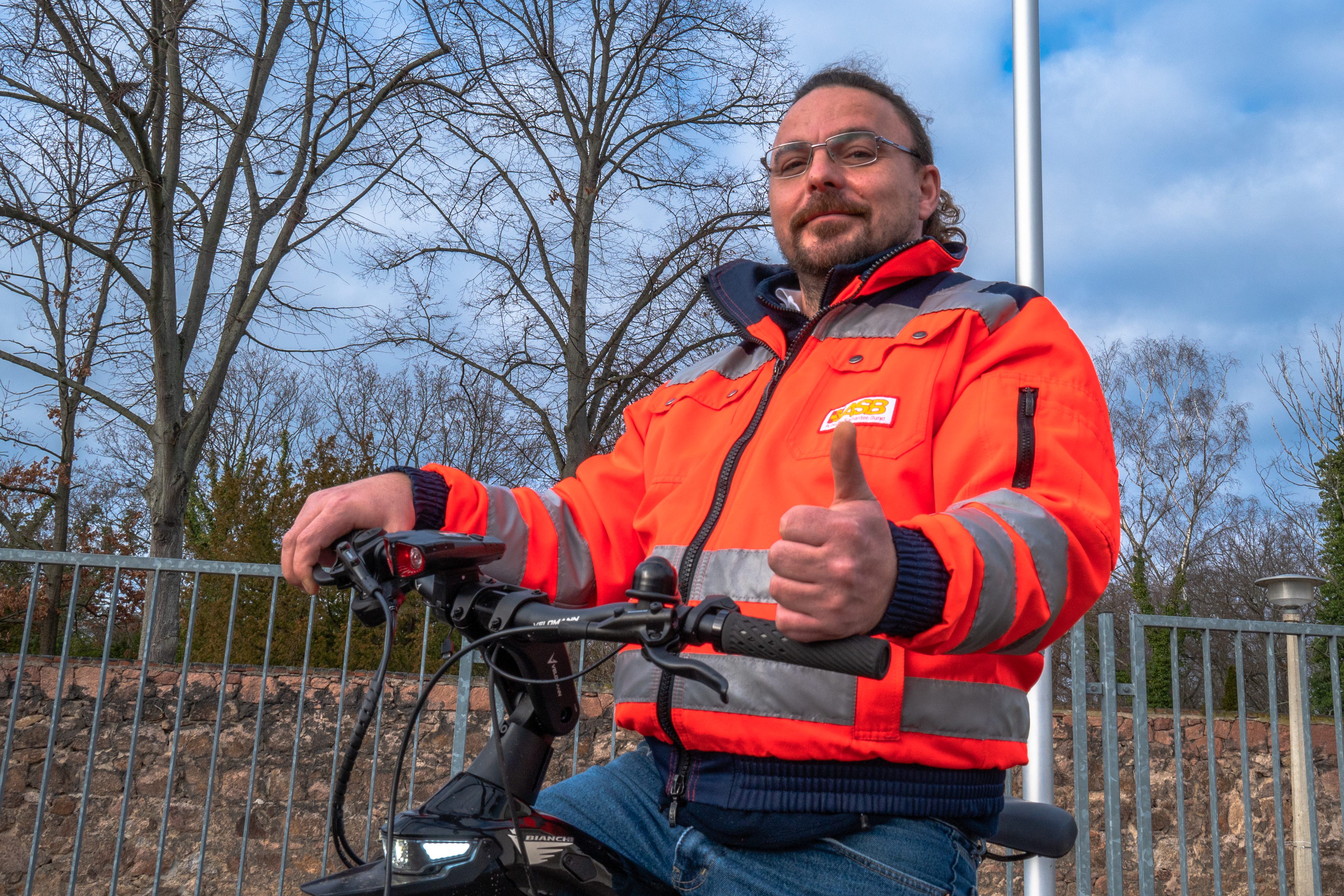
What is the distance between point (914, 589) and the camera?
944 mm

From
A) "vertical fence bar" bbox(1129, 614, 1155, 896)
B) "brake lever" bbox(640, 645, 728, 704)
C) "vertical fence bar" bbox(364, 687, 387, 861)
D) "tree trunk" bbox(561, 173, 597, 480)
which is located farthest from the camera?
"tree trunk" bbox(561, 173, 597, 480)

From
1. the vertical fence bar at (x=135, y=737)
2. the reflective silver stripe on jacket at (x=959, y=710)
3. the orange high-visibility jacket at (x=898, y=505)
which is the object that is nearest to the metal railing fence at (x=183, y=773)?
the vertical fence bar at (x=135, y=737)

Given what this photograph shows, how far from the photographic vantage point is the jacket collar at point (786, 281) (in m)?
1.60

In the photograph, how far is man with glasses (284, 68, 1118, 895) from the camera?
98 centimetres

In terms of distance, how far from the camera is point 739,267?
201cm

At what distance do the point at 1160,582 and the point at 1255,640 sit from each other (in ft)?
68.4

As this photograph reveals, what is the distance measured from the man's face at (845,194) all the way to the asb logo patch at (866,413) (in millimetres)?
401

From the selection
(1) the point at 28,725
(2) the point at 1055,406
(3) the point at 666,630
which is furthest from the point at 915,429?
(1) the point at 28,725

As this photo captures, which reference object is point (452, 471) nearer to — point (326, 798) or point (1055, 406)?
point (1055, 406)

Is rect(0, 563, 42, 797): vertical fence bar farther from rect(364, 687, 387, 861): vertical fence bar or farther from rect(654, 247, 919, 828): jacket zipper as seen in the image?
rect(654, 247, 919, 828): jacket zipper

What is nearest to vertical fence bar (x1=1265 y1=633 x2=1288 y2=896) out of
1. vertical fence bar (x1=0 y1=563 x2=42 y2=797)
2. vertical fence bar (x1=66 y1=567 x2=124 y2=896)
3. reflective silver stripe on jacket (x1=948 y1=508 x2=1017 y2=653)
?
reflective silver stripe on jacket (x1=948 y1=508 x2=1017 y2=653)

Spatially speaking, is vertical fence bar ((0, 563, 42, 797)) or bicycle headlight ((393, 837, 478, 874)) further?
vertical fence bar ((0, 563, 42, 797))

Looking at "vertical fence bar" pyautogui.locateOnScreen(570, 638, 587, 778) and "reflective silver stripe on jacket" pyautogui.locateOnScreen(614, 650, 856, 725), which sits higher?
"reflective silver stripe on jacket" pyautogui.locateOnScreen(614, 650, 856, 725)

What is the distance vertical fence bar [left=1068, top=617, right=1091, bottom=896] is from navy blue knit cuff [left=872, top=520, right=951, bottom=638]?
4002 millimetres
